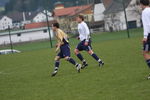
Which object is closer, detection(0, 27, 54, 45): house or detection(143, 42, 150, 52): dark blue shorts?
detection(143, 42, 150, 52): dark blue shorts

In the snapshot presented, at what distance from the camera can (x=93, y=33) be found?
44750 mm

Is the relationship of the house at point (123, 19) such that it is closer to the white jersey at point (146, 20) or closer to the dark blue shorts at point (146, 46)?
the dark blue shorts at point (146, 46)

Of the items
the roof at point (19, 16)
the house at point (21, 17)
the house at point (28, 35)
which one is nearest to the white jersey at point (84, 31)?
the house at point (28, 35)

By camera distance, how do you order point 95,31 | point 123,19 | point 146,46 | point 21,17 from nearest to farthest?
point 146,46
point 95,31
point 123,19
point 21,17

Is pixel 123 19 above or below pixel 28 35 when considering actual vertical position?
above

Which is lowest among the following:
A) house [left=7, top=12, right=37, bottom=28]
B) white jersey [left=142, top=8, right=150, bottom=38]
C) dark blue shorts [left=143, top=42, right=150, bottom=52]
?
house [left=7, top=12, right=37, bottom=28]

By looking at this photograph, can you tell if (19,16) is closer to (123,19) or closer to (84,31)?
(123,19)

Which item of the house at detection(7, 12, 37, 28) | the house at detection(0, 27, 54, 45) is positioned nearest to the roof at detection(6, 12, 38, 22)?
the house at detection(7, 12, 37, 28)

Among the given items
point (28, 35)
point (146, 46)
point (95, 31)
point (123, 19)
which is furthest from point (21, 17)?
point (146, 46)

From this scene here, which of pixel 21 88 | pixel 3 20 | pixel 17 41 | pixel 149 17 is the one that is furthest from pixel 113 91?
pixel 3 20

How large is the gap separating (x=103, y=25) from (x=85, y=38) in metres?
36.8

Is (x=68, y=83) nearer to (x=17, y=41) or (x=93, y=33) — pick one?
(x=93, y=33)

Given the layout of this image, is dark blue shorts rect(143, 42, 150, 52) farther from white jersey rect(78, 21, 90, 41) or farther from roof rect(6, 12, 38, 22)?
roof rect(6, 12, 38, 22)

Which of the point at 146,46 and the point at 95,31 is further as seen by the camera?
the point at 95,31
